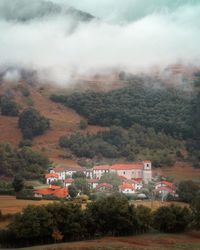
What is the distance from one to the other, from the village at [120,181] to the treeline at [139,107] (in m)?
30.6

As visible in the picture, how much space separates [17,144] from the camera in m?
126

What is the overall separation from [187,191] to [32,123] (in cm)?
6013

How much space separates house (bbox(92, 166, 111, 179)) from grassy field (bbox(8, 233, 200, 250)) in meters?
51.1

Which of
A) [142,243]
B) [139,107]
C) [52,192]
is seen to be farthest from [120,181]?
[139,107]

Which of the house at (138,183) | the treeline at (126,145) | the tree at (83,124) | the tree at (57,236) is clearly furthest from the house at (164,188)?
the tree at (83,124)

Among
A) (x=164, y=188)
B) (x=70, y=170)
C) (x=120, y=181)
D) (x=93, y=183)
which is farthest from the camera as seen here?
(x=70, y=170)

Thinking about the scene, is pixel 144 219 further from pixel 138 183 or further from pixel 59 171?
pixel 59 171

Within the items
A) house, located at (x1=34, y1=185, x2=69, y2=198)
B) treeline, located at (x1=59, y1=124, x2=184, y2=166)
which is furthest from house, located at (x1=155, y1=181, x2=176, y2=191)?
treeline, located at (x1=59, y1=124, x2=184, y2=166)

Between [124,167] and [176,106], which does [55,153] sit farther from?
[176,106]

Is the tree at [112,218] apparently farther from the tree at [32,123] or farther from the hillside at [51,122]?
the tree at [32,123]

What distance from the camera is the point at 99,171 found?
106m

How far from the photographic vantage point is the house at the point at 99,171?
342 feet

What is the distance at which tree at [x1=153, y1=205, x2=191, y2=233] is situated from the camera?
180 ft

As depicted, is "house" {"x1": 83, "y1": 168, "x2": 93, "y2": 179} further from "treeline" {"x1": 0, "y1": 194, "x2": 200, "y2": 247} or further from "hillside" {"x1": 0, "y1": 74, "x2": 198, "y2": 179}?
"treeline" {"x1": 0, "y1": 194, "x2": 200, "y2": 247}
